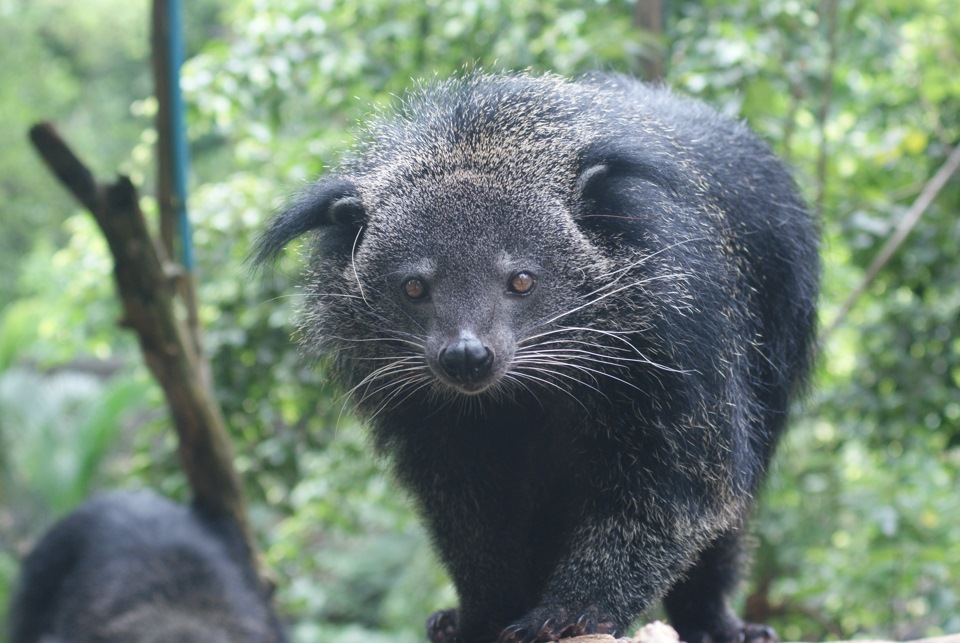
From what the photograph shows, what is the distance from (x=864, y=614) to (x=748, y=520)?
1.83 m

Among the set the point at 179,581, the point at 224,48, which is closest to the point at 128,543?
the point at 179,581

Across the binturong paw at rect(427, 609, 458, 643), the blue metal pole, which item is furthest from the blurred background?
the binturong paw at rect(427, 609, 458, 643)

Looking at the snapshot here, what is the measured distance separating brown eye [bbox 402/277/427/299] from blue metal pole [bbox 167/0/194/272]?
2.35 m

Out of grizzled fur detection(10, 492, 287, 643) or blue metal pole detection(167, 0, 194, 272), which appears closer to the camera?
blue metal pole detection(167, 0, 194, 272)

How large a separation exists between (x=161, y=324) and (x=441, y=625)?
7.06ft

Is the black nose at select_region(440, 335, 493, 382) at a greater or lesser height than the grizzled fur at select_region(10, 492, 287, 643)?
greater

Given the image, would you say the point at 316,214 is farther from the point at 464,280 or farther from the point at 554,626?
the point at 554,626

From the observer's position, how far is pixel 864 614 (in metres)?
4.88

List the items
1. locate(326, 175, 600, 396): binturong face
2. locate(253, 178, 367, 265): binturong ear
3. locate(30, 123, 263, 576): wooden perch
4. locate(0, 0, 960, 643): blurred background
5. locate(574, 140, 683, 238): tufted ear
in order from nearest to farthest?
locate(326, 175, 600, 396): binturong face, locate(574, 140, 683, 238): tufted ear, locate(253, 178, 367, 265): binturong ear, locate(30, 123, 263, 576): wooden perch, locate(0, 0, 960, 643): blurred background

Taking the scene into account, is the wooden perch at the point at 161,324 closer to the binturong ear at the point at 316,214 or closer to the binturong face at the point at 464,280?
the binturong ear at the point at 316,214

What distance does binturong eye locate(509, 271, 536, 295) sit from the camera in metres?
2.67

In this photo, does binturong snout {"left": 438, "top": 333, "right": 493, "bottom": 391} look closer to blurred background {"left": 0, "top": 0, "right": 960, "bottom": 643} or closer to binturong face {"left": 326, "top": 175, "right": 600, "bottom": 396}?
binturong face {"left": 326, "top": 175, "right": 600, "bottom": 396}

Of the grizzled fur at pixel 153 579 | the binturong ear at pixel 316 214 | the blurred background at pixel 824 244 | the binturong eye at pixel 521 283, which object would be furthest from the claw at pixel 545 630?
the grizzled fur at pixel 153 579

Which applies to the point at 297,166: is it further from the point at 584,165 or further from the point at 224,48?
the point at 584,165
